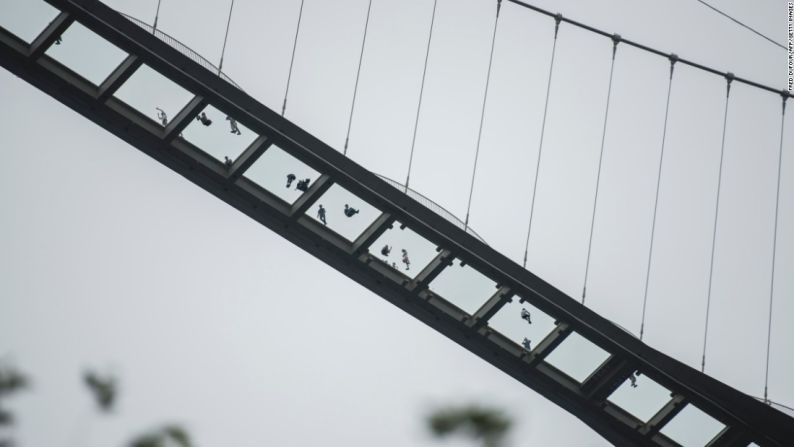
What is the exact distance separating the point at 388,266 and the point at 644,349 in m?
4.86

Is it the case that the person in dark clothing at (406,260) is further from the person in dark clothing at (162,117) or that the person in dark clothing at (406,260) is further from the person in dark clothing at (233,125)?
the person in dark clothing at (162,117)

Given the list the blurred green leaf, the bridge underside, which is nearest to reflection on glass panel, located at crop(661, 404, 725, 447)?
the bridge underside

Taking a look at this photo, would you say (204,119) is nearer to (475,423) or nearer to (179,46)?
(179,46)

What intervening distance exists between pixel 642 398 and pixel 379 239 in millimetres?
5772

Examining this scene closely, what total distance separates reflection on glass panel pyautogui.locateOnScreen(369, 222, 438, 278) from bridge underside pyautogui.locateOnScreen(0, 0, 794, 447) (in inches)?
1.9

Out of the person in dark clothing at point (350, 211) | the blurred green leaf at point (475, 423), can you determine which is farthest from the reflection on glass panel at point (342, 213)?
the blurred green leaf at point (475, 423)

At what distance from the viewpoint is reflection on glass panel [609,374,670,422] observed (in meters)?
19.2

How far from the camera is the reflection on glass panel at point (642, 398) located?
19203 millimetres

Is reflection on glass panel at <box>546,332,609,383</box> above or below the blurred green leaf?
above

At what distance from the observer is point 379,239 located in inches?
715

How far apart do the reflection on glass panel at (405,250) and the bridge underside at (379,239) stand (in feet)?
0.16

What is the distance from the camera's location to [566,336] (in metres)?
18.8

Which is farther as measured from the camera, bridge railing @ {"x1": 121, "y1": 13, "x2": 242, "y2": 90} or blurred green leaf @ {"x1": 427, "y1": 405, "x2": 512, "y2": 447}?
bridge railing @ {"x1": 121, "y1": 13, "x2": 242, "y2": 90}

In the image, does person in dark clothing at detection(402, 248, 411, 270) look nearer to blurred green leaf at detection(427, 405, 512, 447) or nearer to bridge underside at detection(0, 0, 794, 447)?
bridge underside at detection(0, 0, 794, 447)
